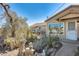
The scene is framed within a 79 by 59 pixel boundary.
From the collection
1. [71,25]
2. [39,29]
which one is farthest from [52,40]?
[71,25]

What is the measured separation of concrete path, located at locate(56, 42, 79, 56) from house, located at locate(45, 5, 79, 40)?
0.10 metres

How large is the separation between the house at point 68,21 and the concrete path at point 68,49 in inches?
4.1

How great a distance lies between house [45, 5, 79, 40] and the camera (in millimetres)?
3896

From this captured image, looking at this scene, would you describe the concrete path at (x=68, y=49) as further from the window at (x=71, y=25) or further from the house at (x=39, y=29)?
the house at (x=39, y=29)

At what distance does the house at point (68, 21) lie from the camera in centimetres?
390

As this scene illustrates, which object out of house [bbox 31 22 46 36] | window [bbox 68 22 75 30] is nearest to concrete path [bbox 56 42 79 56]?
window [bbox 68 22 75 30]

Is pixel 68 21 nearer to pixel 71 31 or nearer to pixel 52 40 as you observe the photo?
pixel 71 31

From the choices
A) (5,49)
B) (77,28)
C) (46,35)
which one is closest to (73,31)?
(77,28)

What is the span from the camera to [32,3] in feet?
12.9

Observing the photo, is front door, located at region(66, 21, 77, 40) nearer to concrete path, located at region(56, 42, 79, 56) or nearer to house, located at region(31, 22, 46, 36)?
concrete path, located at region(56, 42, 79, 56)

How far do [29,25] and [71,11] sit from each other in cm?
67

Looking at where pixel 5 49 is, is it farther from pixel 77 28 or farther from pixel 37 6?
A: pixel 77 28

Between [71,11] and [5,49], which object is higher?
[71,11]

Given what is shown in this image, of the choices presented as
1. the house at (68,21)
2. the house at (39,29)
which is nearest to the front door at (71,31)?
the house at (68,21)
